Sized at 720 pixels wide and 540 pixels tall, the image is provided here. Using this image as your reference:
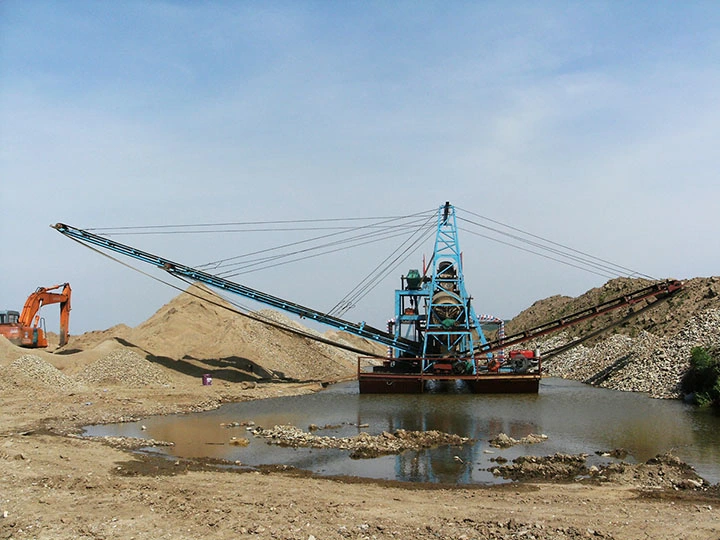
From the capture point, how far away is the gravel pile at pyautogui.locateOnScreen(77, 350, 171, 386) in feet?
89.2

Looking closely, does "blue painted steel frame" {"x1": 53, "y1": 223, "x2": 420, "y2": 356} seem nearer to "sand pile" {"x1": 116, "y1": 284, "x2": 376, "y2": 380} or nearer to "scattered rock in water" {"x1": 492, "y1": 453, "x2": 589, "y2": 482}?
"sand pile" {"x1": 116, "y1": 284, "x2": 376, "y2": 380}

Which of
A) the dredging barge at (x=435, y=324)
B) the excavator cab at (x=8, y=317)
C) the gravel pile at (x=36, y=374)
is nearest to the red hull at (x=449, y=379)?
the dredging barge at (x=435, y=324)

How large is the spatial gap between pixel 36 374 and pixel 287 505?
18800 millimetres

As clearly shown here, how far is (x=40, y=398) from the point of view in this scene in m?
22.8

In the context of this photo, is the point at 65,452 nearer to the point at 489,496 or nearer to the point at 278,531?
the point at 278,531

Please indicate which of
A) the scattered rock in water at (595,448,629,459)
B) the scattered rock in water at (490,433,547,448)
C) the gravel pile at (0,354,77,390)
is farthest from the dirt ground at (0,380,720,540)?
the gravel pile at (0,354,77,390)

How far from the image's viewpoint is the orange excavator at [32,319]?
32688mm

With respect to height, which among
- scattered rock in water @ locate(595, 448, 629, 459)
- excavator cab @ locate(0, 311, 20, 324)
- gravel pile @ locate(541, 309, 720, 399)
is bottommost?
scattered rock in water @ locate(595, 448, 629, 459)

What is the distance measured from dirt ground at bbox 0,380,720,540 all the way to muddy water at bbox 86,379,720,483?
1.61m

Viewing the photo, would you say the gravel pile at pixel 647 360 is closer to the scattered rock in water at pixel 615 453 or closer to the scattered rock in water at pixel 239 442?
the scattered rock in water at pixel 615 453

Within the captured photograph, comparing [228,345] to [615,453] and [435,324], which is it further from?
[615,453]

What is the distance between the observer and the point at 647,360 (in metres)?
30.3

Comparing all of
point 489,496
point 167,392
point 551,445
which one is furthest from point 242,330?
point 489,496

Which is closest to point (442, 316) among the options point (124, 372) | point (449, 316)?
point (449, 316)
